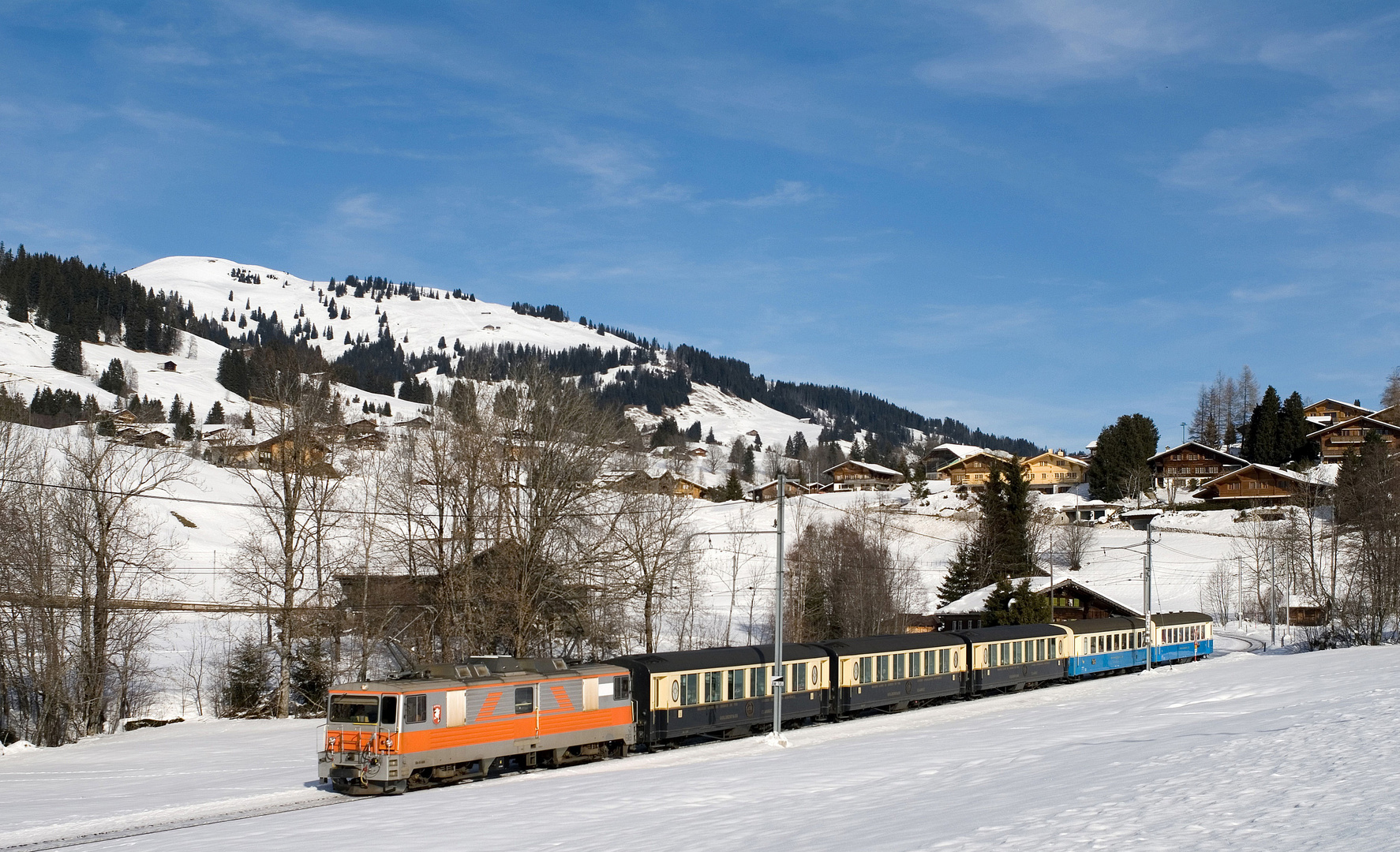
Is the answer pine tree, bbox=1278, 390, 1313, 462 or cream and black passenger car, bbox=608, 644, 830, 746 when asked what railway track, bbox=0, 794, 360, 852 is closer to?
cream and black passenger car, bbox=608, 644, 830, 746

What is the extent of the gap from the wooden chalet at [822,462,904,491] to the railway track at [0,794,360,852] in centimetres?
13087

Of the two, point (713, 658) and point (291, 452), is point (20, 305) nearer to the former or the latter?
point (291, 452)

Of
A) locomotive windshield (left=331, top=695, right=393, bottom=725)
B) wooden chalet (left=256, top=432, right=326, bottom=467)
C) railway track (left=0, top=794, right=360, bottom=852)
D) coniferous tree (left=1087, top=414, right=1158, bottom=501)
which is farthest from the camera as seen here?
coniferous tree (left=1087, top=414, right=1158, bottom=501)

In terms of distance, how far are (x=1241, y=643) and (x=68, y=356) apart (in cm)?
17317

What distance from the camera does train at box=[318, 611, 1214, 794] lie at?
24.1m

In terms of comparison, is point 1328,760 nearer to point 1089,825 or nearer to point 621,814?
point 1089,825

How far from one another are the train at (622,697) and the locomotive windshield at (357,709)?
0.03 metres

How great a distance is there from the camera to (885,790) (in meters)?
19.6

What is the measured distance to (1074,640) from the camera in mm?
50500

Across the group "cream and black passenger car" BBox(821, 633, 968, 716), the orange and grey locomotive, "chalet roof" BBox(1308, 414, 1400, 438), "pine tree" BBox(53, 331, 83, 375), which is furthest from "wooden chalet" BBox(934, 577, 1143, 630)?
"pine tree" BBox(53, 331, 83, 375)

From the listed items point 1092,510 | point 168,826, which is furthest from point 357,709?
point 1092,510

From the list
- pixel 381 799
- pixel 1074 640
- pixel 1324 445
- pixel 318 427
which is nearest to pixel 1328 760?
pixel 381 799

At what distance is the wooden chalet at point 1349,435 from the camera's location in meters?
118

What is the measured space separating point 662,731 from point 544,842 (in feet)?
49.0
